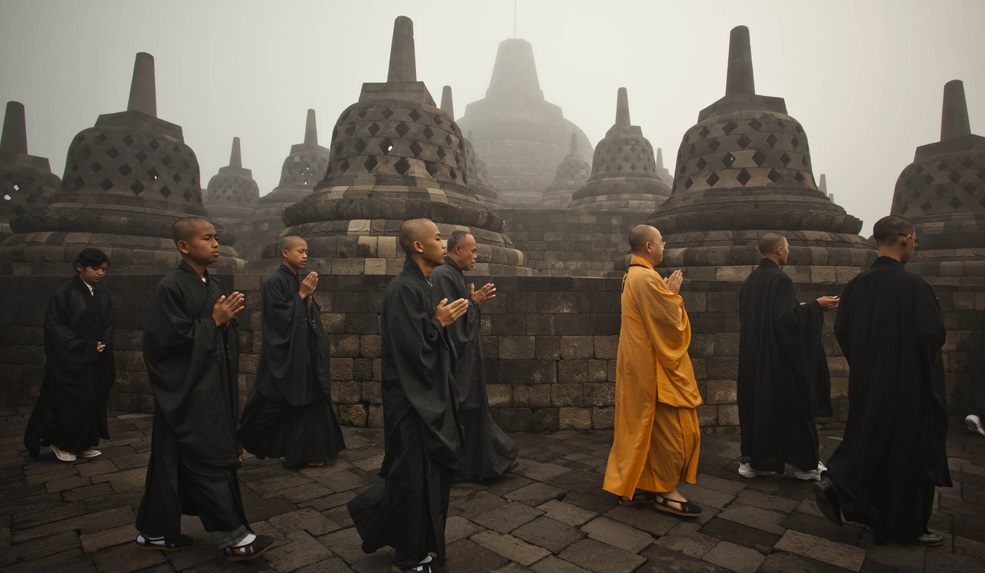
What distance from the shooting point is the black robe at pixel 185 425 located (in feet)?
9.18

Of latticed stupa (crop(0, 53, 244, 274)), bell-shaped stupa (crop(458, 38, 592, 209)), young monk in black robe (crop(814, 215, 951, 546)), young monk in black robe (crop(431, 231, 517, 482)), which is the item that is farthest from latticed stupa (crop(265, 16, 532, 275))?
bell-shaped stupa (crop(458, 38, 592, 209))

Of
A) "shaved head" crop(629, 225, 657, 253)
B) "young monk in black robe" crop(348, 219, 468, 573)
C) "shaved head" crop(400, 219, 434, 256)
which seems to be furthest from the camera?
"shaved head" crop(629, 225, 657, 253)

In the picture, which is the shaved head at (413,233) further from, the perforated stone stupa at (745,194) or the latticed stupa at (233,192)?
the latticed stupa at (233,192)

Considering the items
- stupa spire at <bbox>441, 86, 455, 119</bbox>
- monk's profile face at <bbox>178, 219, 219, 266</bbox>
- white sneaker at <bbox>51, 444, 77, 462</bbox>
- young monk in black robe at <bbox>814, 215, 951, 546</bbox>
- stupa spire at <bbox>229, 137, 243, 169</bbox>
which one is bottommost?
white sneaker at <bbox>51, 444, 77, 462</bbox>

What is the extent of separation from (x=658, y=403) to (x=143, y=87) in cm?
1082

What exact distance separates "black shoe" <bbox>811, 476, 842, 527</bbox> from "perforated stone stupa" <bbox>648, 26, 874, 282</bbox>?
424cm

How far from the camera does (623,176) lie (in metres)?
15.8

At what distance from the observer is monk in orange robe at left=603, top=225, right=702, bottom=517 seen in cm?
348

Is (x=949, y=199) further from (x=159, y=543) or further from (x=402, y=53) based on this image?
(x=159, y=543)

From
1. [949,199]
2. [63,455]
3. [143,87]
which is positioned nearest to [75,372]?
[63,455]

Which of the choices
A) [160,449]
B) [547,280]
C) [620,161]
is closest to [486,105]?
[620,161]

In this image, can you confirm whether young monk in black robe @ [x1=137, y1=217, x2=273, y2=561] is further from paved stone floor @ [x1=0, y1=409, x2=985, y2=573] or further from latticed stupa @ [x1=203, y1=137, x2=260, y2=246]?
latticed stupa @ [x1=203, y1=137, x2=260, y2=246]

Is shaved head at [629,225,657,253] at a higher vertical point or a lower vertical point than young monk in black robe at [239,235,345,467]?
higher

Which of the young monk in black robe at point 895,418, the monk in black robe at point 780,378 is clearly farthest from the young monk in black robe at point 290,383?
the young monk in black robe at point 895,418
